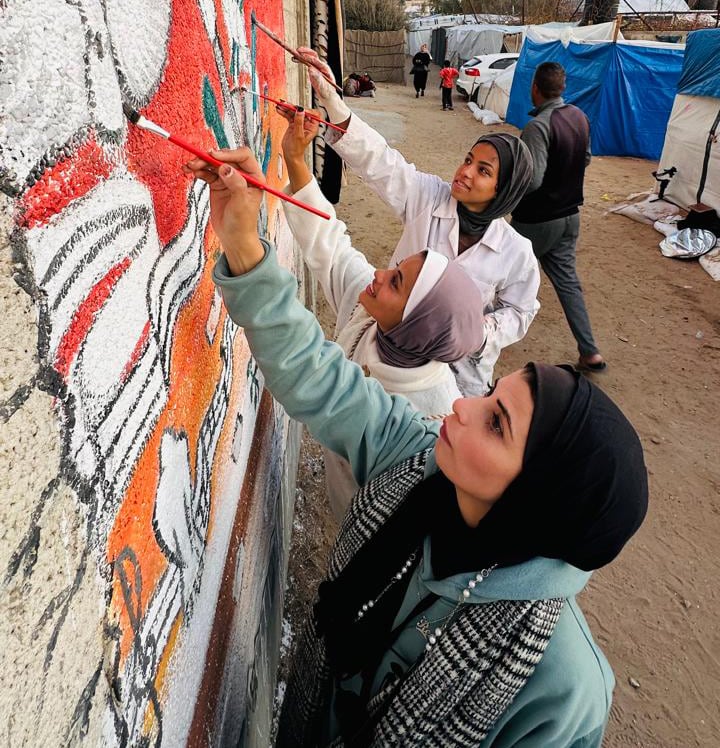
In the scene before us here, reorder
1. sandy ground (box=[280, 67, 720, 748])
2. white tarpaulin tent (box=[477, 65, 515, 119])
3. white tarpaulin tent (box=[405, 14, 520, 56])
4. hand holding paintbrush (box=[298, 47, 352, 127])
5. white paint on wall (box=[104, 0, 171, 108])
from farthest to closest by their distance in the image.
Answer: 1. white tarpaulin tent (box=[405, 14, 520, 56])
2. white tarpaulin tent (box=[477, 65, 515, 119])
3. sandy ground (box=[280, 67, 720, 748])
4. hand holding paintbrush (box=[298, 47, 352, 127])
5. white paint on wall (box=[104, 0, 171, 108])

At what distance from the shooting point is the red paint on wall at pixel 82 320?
1.72 ft

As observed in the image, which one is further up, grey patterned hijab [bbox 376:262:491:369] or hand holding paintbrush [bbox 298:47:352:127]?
hand holding paintbrush [bbox 298:47:352:127]

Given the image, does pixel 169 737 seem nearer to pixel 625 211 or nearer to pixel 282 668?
pixel 282 668

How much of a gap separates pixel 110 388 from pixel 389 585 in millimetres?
765

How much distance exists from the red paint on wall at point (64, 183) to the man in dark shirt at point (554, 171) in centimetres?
291

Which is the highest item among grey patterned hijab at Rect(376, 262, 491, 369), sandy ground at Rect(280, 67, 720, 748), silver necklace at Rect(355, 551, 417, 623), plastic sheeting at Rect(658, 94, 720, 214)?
grey patterned hijab at Rect(376, 262, 491, 369)

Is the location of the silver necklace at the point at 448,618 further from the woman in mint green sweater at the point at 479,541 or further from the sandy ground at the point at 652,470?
the sandy ground at the point at 652,470

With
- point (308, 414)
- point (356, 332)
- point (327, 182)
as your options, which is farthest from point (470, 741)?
point (327, 182)

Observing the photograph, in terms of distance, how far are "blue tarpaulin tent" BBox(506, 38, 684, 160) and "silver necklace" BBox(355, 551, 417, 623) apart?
10.9 meters

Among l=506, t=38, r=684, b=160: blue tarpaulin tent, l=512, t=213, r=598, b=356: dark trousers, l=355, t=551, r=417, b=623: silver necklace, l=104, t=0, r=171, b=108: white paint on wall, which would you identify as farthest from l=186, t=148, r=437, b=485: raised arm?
l=506, t=38, r=684, b=160: blue tarpaulin tent

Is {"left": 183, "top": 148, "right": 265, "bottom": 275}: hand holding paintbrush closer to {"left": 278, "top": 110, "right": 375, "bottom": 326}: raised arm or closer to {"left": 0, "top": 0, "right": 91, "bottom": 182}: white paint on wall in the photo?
{"left": 0, "top": 0, "right": 91, "bottom": 182}: white paint on wall

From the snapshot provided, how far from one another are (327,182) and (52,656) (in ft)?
16.0

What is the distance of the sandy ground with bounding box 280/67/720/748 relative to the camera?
7.99 ft

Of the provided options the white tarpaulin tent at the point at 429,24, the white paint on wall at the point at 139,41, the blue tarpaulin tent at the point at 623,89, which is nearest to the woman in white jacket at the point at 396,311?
the white paint on wall at the point at 139,41
